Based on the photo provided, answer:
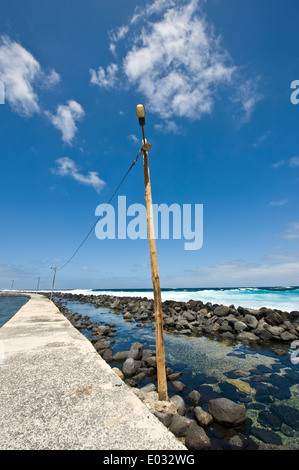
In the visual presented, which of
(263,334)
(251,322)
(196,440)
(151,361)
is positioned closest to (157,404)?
(196,440)

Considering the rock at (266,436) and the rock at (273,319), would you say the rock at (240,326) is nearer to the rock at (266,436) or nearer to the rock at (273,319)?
the rock at (273,319)

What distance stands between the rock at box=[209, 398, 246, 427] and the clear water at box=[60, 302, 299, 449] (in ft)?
0.51

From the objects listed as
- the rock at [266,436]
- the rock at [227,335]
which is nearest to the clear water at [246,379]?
the rock at [266,436]

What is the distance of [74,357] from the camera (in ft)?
16.1

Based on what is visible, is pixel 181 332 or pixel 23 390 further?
pixel 181 332

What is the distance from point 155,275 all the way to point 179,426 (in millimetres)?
2464

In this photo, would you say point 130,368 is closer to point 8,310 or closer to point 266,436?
point 266,436

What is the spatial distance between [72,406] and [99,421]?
1.97ft

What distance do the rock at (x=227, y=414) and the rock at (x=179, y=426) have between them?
837mm

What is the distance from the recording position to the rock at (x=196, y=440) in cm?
302

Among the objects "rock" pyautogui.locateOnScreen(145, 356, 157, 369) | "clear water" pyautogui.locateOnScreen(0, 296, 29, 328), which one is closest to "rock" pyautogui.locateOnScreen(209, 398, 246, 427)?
"rock" pyautogui.locateOnScreen(145, 356, 157, 369)

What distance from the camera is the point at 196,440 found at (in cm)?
304

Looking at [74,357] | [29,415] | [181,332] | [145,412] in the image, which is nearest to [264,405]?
[145,412]
